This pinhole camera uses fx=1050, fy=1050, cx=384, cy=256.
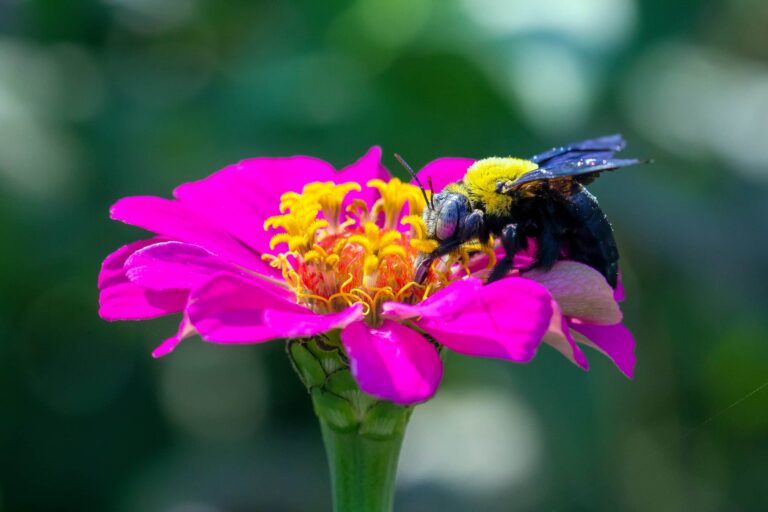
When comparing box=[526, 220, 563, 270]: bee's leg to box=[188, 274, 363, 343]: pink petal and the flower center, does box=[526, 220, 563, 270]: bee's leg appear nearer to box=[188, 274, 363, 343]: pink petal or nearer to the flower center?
the flower center

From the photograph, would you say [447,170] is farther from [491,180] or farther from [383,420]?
[383,420]

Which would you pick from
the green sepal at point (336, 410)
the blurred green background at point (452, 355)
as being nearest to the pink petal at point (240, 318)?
the green sepal at point (336, 410)

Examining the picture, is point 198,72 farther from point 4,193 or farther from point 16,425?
point 16,425

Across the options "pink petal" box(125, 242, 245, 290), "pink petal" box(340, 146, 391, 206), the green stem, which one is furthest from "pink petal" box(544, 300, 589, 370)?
"pink petal" box(340, 146, 391, 206)

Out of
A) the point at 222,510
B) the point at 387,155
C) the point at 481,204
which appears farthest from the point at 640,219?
the point at 481,204

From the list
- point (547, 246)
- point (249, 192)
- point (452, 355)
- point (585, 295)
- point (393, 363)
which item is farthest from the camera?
point (452, 355)

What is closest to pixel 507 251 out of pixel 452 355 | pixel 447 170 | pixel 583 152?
pixel 583 152
